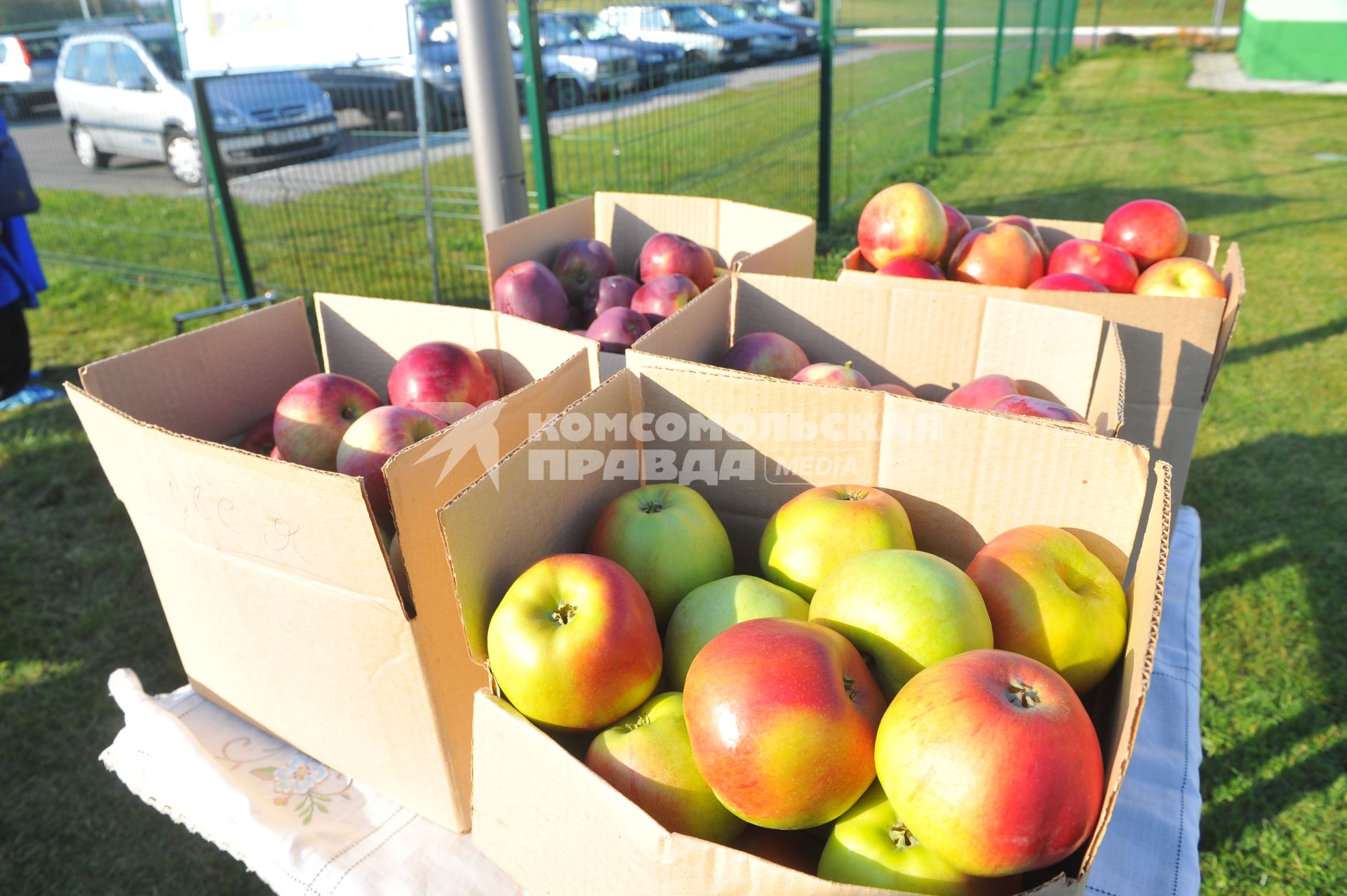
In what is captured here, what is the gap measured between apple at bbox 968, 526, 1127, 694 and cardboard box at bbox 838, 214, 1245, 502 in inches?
28.7

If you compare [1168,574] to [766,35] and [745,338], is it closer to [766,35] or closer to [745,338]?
[745,338]

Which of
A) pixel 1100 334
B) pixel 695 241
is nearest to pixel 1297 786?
pixel 1100 334

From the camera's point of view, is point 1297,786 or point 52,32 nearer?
point 1297,786

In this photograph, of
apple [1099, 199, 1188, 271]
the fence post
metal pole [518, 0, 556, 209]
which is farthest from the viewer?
the fence post

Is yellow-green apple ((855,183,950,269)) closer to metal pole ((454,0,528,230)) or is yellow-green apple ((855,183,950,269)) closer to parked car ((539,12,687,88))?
metal pole ((454,0,528,230))

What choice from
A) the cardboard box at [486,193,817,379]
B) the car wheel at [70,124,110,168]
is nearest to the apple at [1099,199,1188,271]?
the cardboard box at [486,193,817,379]

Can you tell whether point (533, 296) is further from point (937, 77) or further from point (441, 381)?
point (937, 77)

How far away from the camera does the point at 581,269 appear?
237cm

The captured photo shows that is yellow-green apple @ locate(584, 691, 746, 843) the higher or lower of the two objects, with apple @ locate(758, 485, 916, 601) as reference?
lower

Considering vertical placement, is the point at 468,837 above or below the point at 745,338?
below

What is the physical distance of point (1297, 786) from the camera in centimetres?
238

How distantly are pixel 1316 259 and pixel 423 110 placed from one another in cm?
622

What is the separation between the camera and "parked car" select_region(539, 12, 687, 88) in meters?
4.04

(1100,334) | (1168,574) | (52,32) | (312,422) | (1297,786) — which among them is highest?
(52,32)
